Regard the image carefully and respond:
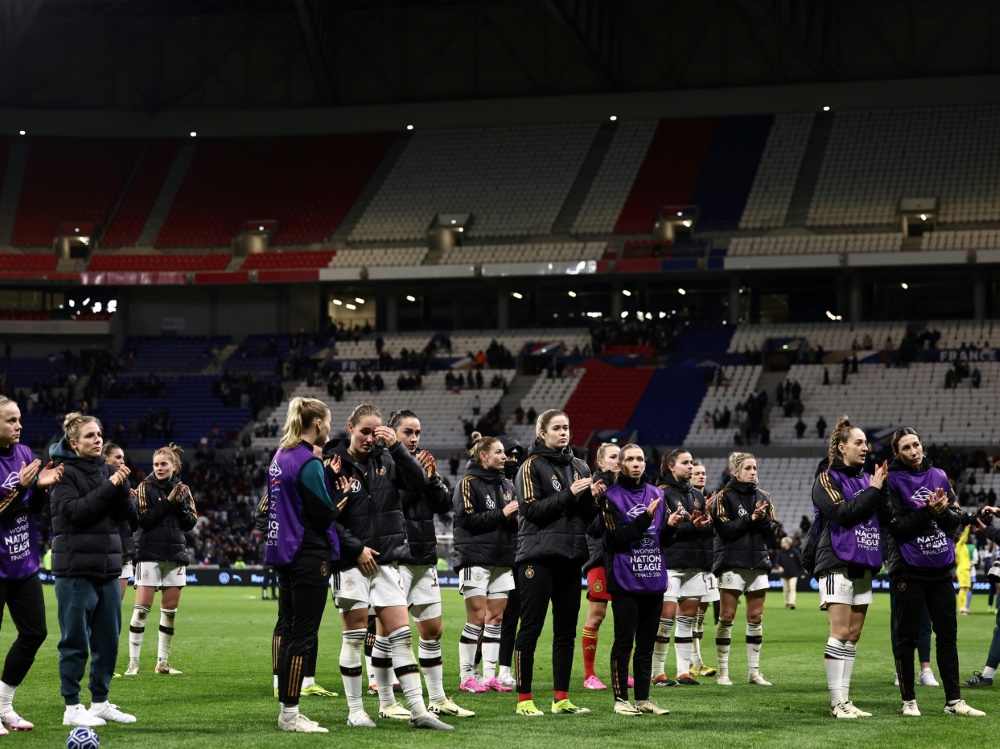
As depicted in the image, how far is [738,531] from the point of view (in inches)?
589

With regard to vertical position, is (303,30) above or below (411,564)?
above

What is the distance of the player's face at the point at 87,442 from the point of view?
10633mm

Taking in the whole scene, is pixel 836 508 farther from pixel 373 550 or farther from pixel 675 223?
pixel 675 223

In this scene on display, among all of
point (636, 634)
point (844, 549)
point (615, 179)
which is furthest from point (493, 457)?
point (615, 179)

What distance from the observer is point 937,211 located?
58500 mm

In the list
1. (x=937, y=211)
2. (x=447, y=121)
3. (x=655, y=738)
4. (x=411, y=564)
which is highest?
(x=447, y=121)

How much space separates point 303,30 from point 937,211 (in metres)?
28.6

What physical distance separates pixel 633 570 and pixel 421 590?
5.80 feet

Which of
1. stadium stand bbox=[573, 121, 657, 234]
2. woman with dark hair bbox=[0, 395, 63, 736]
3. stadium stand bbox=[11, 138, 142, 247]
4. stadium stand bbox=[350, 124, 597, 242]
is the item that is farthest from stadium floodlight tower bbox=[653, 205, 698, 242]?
woman with dark hair bbox=[0, 395, 63, 736]

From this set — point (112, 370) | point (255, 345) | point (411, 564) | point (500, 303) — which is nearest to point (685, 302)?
point (500, 303)

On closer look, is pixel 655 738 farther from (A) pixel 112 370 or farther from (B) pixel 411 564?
(A) pixel 112 370

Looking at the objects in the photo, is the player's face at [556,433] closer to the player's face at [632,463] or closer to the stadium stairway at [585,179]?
the player's face at [632,463]

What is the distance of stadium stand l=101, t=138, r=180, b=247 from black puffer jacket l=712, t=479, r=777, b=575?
56.4 meters

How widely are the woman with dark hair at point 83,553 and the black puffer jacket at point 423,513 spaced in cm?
226
